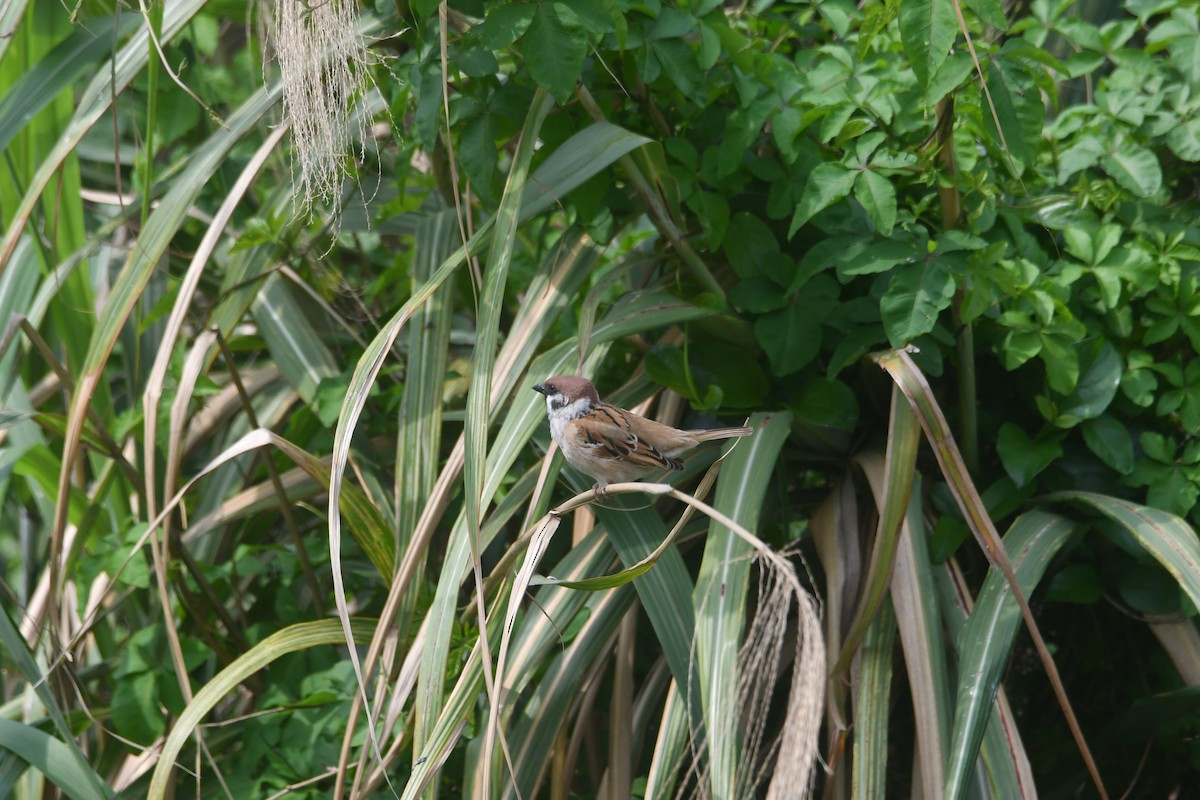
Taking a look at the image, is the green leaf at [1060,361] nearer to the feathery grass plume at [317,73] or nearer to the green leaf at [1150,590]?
the green leaf at [1150,590]

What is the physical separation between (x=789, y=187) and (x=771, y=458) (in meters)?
0.58

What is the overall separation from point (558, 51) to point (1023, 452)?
127 cm

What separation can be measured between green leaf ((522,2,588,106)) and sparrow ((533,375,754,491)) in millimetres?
568

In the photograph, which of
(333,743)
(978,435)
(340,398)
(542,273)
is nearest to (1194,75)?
(978,435)

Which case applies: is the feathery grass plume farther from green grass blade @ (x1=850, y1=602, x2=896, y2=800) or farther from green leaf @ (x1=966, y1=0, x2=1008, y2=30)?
green grass blade @ (x1=850, y1=602, x2=896, y2=800)

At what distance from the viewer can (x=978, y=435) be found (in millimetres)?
2574

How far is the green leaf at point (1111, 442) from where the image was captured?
2350 millimetres

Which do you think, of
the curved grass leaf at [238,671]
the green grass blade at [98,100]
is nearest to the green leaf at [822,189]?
the curved grass leaf at [238,671]

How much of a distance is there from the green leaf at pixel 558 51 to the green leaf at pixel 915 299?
715 mm

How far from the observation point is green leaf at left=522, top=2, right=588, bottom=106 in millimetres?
1988

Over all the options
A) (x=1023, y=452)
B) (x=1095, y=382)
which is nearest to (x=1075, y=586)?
(x=1023, y=452)

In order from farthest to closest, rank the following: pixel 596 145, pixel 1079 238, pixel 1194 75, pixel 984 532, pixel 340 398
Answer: pixel 340 398, pixel 1194 75, pixel 1079 238, pixel 596 145, pixel 984 532

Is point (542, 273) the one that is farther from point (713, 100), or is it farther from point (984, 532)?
point (984, 532)

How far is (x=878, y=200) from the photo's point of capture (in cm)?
211
